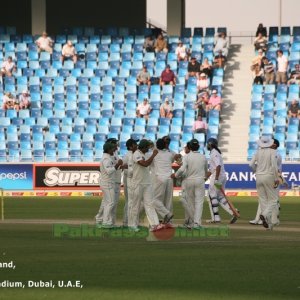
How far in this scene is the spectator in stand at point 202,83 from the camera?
48.5 m

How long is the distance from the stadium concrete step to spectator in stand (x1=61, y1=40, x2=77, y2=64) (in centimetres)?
617

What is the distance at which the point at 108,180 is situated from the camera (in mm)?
25953

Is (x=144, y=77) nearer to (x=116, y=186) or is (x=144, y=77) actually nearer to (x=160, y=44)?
(x=160, y=44)

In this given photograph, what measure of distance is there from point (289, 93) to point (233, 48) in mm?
4513

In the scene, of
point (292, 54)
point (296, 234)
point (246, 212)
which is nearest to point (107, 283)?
point (296, 234)

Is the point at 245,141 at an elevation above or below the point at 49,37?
below

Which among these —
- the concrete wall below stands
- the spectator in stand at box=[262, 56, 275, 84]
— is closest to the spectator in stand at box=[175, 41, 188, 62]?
the spectator in stand at box=[262, 56, 275, 84]

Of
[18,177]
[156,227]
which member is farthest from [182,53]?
[156,227]

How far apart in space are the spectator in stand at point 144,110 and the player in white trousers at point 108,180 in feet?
72.7

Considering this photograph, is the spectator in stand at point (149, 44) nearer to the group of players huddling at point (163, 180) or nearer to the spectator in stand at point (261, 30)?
the spectator in stand at point (261, 30)

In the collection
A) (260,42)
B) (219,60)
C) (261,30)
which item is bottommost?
(219,60)

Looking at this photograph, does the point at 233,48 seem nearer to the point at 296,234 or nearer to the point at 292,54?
the point at 292,54

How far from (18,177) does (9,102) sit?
Result: 5.77 metres

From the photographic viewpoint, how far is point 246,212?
33.1 meters
